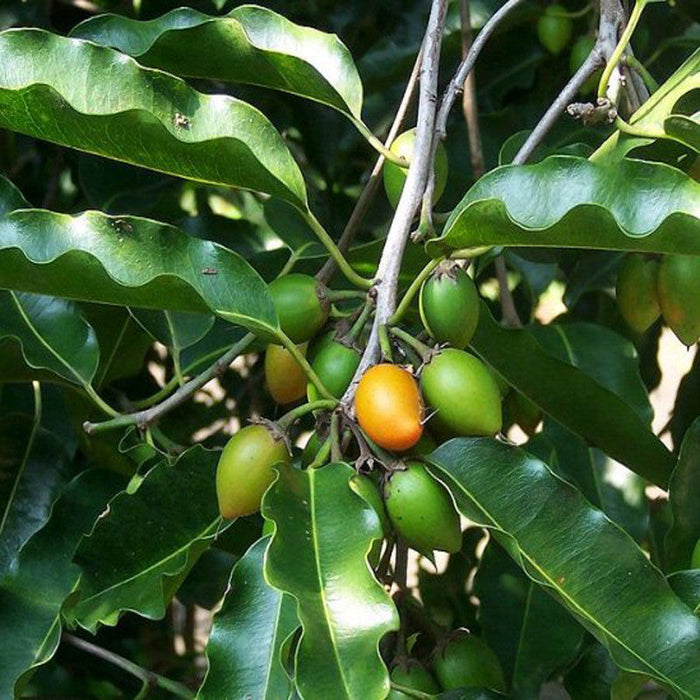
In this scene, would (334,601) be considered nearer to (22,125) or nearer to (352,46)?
(22,125)

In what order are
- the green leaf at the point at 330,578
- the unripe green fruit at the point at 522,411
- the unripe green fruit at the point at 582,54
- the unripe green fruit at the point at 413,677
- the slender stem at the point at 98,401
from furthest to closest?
1. the unripe green fruit at the point at 582,54
2. the unripe green fruit at the point at 522,411
3. the slender stem at the point at 98,401
4. the unripe green fruit at the point at 413,677
5. the green leaf at the point at 330,578

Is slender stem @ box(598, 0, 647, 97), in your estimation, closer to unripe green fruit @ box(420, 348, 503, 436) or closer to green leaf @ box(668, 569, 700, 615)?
unripe green fruit @ box(420, 348, 503, 436)

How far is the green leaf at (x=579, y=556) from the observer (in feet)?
2.29

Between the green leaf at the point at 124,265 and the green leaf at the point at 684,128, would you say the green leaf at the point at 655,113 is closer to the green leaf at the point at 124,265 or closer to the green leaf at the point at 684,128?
the green leaf at the point at 684,128

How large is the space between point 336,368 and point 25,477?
1.43 ft

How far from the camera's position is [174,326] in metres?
1.10

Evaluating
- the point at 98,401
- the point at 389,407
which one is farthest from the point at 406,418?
the point at 98,401

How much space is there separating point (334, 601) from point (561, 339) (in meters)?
0.53

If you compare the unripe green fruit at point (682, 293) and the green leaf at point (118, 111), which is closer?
the green leaf at point (118, 111)

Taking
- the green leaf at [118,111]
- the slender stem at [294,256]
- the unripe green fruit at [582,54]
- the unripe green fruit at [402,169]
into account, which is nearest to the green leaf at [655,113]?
the unripe green fruit at [402,169]

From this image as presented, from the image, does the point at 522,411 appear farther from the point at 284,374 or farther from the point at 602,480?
the point at 284,374

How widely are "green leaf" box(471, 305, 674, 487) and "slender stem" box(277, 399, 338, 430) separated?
0.19 m

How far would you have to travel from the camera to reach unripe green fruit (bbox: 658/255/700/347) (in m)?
0.86

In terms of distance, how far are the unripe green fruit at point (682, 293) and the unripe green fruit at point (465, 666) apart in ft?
0.87
